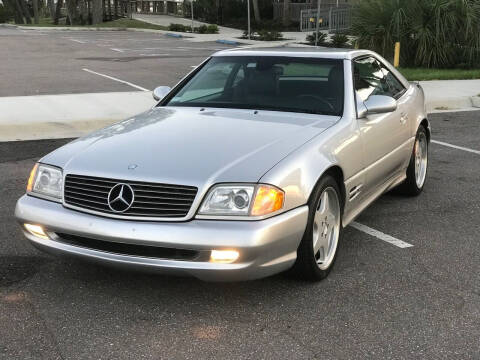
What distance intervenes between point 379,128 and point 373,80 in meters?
0.63

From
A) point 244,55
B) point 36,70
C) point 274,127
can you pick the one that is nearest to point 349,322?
point 274,127

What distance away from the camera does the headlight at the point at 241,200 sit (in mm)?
3488

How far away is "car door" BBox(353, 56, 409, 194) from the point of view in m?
4.84

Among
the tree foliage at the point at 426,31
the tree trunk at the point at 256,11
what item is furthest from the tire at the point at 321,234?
the tree trunk at the point at 256,11

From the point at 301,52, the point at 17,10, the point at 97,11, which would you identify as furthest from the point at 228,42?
the point at 17,10

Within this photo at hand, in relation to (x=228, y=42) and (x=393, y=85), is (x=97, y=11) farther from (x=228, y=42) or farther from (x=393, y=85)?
(x=393, y=85)

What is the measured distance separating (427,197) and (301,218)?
3.00 metres

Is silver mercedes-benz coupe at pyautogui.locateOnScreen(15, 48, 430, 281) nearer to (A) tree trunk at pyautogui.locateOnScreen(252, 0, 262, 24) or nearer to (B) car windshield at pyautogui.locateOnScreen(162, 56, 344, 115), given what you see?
(B) car windshield at pyautogui.locateOnScreen(162, 56, 344, 115)

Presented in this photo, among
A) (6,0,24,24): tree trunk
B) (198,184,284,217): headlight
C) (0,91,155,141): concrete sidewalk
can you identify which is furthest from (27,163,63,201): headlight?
(6,0,24,24): tree trunk

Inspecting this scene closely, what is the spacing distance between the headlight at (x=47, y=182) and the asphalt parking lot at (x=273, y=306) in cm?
60

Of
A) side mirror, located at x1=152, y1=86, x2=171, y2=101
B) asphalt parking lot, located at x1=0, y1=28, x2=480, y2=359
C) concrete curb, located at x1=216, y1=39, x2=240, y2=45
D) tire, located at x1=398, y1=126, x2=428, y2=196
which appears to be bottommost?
concrete curb, located at x1=216, y1=39, x2=240, y2=45

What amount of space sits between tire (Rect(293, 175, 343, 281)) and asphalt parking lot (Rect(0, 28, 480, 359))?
0.41ft

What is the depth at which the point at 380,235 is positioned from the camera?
5133mm

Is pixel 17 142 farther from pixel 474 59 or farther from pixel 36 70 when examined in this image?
pixel 474 59
